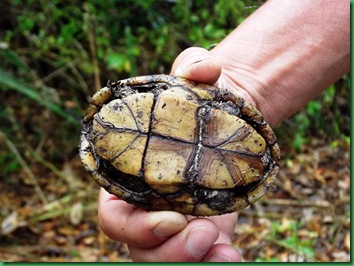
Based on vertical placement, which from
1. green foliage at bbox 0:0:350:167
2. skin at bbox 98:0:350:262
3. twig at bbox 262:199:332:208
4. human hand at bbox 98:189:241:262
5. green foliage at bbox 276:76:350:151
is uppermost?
skin at bbox 98:0:350:262

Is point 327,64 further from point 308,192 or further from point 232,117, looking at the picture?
point 308,192

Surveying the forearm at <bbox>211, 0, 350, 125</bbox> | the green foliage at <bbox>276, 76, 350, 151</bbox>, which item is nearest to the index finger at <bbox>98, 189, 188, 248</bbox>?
the forearm at <bbox>211, 0, 350, 125</bbox>

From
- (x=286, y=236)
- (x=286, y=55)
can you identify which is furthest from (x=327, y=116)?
(x=286, y=55)

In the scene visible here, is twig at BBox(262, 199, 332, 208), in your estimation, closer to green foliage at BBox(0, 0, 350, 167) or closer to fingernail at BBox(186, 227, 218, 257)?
green foliage at BBox(0, 0, 350, 167)

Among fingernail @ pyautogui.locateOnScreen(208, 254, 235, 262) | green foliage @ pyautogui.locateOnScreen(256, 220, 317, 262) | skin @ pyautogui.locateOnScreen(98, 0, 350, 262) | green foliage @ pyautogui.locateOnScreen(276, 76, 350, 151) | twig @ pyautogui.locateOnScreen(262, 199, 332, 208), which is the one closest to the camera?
fingernail @ pyautogui.locateOnScreen(208, 254, 235, 262)

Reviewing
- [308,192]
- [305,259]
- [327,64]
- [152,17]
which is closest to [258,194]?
[327,64]

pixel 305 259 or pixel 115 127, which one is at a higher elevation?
pixel 115 127

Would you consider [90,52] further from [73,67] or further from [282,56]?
[282,56]
